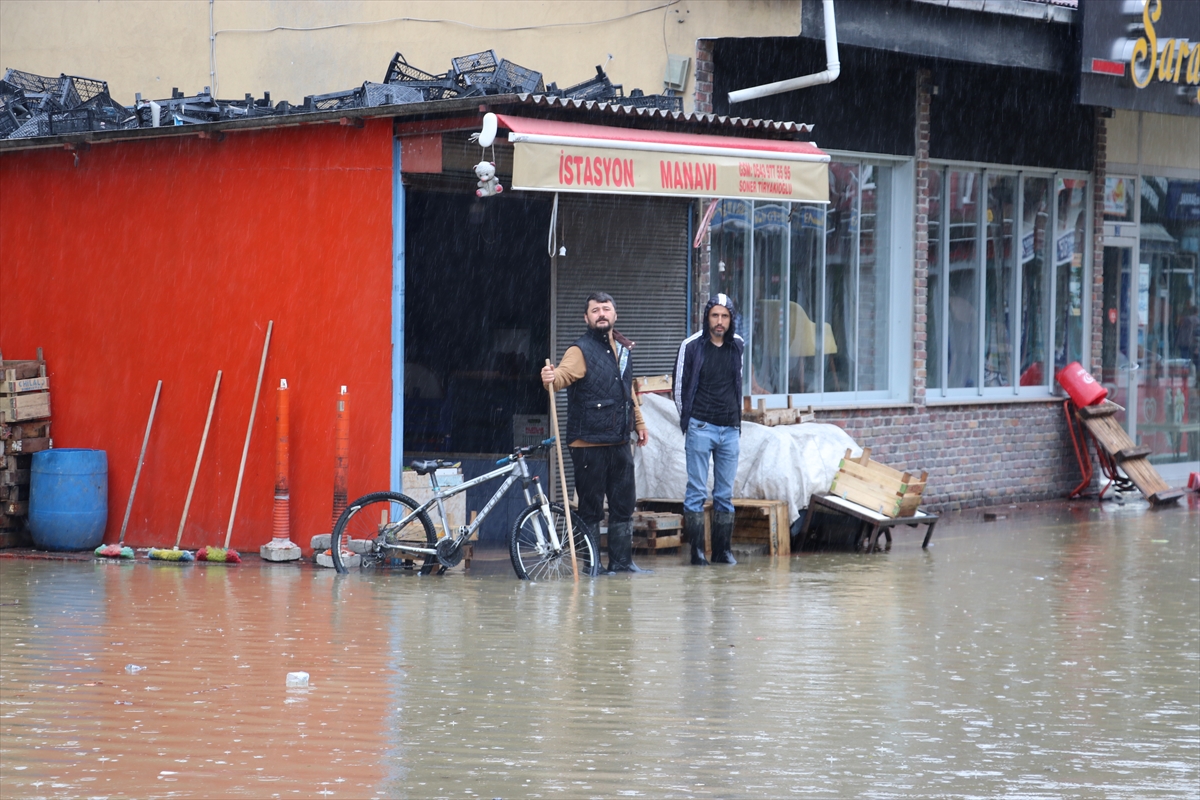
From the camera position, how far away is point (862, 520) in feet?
41.9

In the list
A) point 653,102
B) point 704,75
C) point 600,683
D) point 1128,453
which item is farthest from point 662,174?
point 1128,453

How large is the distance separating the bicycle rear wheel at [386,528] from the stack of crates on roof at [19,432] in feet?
10.1

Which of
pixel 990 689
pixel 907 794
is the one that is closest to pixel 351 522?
pixel 990 689

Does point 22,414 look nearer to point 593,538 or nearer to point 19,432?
point 19,432

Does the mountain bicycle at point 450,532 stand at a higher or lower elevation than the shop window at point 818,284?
lower

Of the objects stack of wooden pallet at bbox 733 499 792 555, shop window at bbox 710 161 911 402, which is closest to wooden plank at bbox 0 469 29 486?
stack of wooden pallet at bbox 733 499 792 555

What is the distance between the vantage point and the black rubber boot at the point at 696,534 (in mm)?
11852

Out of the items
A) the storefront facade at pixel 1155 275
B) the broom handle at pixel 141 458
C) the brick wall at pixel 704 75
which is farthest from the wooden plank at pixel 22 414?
the storefront facade at pixel 1155 275

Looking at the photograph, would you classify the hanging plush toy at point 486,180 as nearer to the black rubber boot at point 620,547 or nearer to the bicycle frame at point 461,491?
the bicycle frame at point 461,491

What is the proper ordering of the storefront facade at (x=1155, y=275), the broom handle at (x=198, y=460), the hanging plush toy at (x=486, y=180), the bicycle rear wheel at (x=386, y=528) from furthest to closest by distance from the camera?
the storefront facade at (x=1155, y=275) → the broom handle at (x=198, y=460) → the bicycle rear wheel at (x=386, y=528) → the hanging plush toy at (x=486, y=180)

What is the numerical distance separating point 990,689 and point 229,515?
6.49 metres

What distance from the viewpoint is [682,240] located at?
533 inches

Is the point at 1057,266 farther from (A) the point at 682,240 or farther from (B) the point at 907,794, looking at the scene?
(B) the point at 907,794

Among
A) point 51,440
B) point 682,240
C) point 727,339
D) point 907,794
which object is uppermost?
point 682,240
